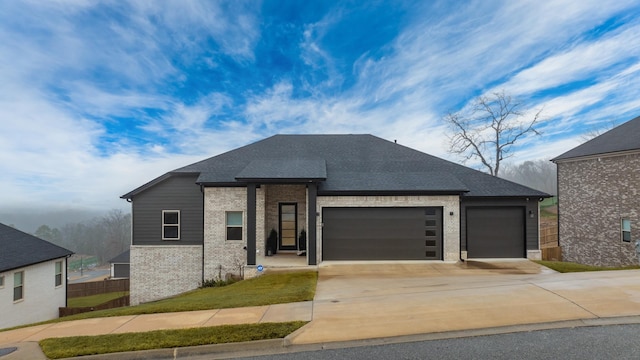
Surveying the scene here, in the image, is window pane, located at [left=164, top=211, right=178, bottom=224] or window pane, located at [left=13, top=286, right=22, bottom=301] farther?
window pane, located at [left=164, top=211, right=178, bottom=224]

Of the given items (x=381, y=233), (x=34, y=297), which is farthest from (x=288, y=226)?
(x=34, y=297)

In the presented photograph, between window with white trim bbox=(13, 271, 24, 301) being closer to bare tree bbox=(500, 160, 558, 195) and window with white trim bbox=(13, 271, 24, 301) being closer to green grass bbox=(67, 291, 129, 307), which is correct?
green grass bbox=(67, 291, 129, 307)

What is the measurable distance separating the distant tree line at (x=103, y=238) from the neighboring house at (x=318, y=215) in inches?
3194

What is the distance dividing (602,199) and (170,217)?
81.5 ft

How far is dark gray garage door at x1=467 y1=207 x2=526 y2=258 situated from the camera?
14.3m

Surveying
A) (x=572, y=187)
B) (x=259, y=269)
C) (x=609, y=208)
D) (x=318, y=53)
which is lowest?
(x=259, y=269)

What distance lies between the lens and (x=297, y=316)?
22.3 feet

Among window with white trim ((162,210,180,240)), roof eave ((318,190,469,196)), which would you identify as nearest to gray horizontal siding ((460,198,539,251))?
roof eave ((318,190,469,196))

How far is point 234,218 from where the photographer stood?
1472 centimetres

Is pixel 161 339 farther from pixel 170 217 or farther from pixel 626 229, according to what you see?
pixel 626 229

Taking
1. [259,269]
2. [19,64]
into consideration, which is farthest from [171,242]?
[19,64]

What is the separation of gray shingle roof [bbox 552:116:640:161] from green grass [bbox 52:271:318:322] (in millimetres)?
18823

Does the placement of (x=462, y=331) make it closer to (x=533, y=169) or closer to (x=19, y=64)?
(x=19, y=64)

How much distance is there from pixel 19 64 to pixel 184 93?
9.14m
